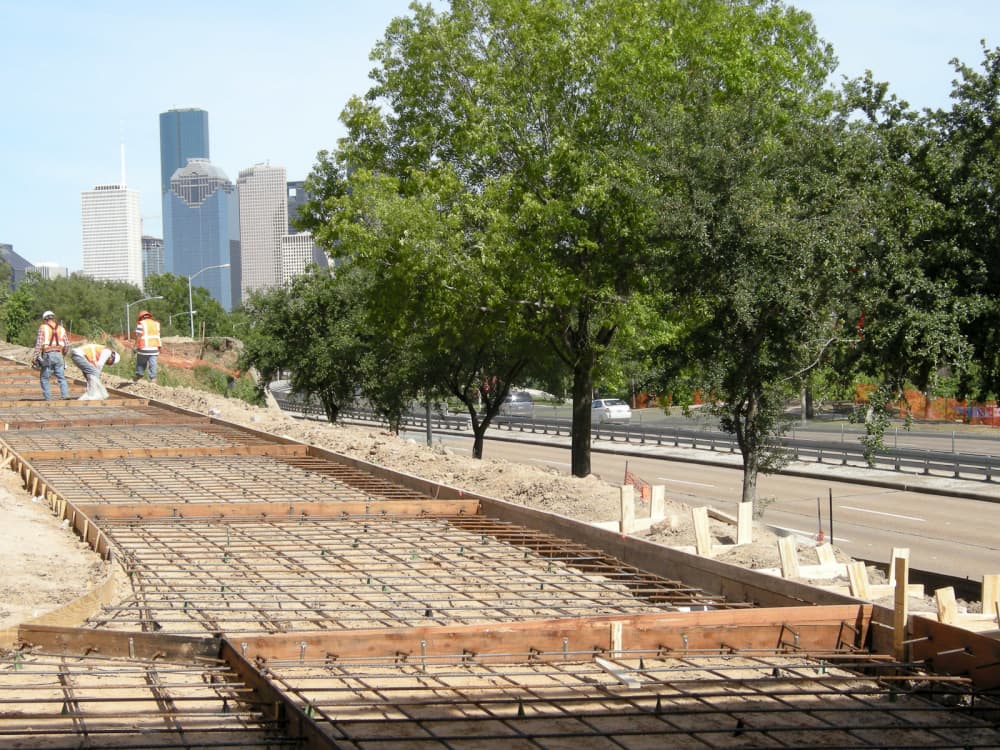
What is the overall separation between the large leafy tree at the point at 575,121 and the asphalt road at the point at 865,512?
19.7ft

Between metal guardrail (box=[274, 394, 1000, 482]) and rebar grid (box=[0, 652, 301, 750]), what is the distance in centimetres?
1847

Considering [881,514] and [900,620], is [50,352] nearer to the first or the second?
[881,514]

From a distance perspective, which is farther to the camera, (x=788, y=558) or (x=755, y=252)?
(x=755, y=252)

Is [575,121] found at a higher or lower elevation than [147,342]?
higher

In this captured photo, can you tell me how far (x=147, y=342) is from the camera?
26.9 m

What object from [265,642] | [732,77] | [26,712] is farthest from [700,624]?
[732,77]

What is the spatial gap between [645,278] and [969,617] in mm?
17116

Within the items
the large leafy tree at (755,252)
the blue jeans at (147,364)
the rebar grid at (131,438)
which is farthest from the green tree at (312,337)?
the large leafy tree at (755,252)

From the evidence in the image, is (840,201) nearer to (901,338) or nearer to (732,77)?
(901,338)

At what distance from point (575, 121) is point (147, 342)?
38.7 ft

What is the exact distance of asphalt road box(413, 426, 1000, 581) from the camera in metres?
22.4

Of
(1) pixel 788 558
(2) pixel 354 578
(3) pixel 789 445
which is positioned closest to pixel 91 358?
(2) pixel 354 578

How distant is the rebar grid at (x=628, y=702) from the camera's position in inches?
225

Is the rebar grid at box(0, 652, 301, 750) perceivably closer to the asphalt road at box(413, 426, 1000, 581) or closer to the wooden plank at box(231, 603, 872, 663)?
the wooden plank at box(231, 603, 872, 663)
